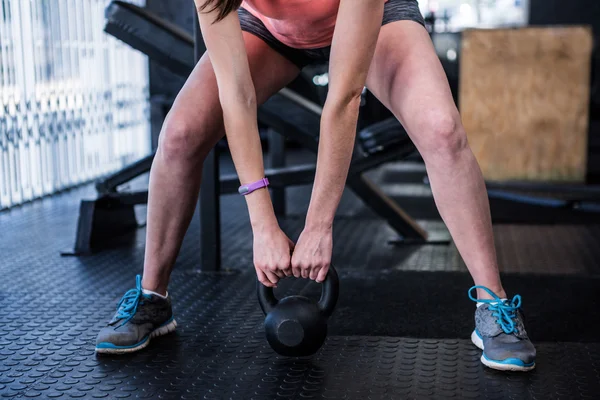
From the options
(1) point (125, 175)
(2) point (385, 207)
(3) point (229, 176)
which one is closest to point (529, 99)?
(2) point (385, 207)

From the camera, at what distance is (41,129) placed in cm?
405

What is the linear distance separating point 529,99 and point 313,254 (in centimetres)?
351

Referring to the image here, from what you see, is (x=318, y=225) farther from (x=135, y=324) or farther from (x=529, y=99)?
(x=529, y=99)

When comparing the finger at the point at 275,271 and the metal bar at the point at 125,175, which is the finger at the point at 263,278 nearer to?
the finger at the point at 275,271

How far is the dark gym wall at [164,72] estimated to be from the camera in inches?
224

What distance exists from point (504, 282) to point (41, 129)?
9.49ft

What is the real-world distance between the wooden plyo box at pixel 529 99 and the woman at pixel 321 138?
3.06 m

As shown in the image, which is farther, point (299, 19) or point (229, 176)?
point (229, 176)

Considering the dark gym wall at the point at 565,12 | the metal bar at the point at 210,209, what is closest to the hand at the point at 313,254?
the metal bar at the point at 210,209

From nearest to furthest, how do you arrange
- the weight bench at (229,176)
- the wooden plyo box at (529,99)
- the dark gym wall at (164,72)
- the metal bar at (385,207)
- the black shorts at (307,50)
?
the black shorts at (307,50) → the weight bench at (229,176) → the metal bar at (385,207) → the wooden plyo box at (529,99) → the dark gym wall at (164,72)

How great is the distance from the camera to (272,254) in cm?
126

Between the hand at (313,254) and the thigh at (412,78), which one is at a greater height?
the thigh at (412,78)

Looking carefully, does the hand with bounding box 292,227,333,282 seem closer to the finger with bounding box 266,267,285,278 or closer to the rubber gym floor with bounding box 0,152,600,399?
the finger with bounding box 266,267,285,278

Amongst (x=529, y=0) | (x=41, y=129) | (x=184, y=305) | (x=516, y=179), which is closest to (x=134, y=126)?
(x=41, y=129)
